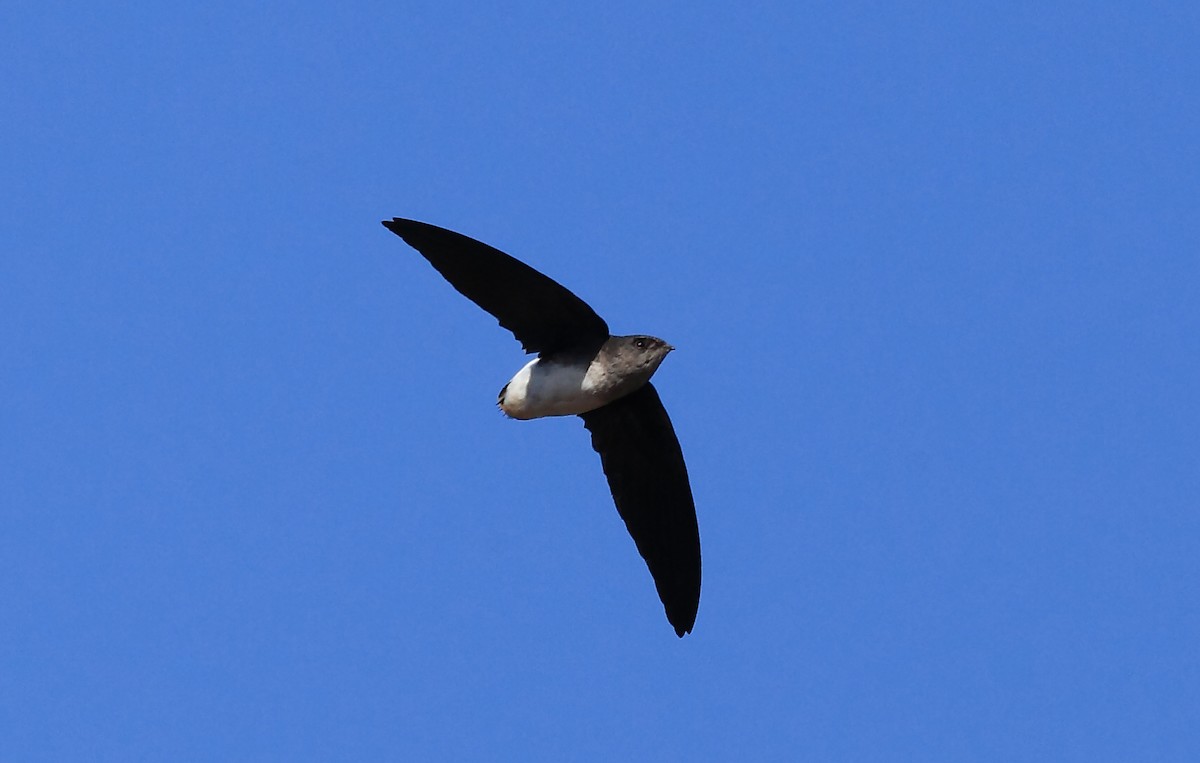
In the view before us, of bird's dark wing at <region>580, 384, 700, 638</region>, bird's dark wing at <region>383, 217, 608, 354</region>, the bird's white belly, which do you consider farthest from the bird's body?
bird's dark wing at <region>580, 384, 700, 638</region>

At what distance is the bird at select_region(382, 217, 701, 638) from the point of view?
18.1 meters

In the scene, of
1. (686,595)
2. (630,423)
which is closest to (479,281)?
(630,423)

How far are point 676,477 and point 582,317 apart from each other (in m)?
1.98

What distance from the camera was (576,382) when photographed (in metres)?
18.3

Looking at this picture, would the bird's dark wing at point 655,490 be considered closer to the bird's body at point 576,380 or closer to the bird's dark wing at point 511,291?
the bird's body at point 576,380

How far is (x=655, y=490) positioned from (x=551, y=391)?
5.37 feet

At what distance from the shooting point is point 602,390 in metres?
18.3

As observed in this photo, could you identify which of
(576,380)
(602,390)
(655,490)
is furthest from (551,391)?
(655,490)

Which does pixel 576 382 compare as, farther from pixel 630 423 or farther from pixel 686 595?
→ pixel 686 595

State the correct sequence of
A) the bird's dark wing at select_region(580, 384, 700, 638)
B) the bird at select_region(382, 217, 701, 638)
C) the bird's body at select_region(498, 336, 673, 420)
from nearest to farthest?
the bird at select_region(382, 217, 701, 638) → the bird's body at select_region(498, 336, 673, 420) → the bird's dark wing at select_region(580, 384, 700, 638)

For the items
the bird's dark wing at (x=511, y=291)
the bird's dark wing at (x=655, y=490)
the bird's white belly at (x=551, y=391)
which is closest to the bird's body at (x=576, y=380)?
the bird's white belly at (x=551, y=391)

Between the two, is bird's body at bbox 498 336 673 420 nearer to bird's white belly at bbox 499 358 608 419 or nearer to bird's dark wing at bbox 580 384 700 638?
bird's white belly at bbox 499 358 608 419

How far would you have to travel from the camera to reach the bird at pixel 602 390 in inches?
711

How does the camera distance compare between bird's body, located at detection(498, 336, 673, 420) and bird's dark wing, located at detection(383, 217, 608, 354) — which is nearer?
bird's dark wing, located at detection(383, 217, 608, 354)
